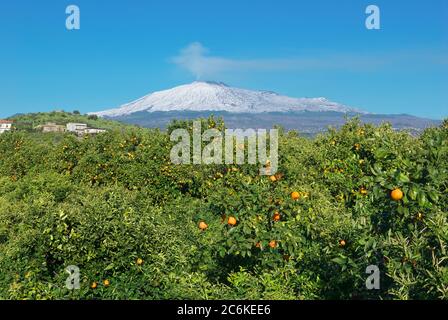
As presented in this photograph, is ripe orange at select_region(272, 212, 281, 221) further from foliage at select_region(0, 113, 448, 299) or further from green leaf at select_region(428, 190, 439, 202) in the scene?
green leaf at select_region(428, 190, 439, 202)

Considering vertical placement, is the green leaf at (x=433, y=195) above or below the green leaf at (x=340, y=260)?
above

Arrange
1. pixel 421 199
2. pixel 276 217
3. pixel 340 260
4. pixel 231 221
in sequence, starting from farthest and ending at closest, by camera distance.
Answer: pixel 276 217 → pixel 231 221 → pixel 340 260 → pixel 421 199

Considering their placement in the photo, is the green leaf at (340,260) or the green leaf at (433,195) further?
the green leaf at (340,260)

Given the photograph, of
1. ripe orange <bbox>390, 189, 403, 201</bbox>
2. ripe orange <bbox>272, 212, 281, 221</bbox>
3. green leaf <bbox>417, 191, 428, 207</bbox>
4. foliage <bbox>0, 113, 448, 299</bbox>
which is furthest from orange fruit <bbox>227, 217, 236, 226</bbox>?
green leaf <bbox>417, 191, 428, 207</bbox>

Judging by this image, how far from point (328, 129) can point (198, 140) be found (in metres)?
4.77

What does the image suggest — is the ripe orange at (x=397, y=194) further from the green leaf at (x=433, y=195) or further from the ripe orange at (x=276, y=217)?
the ripe orange at (x=276, y=217)

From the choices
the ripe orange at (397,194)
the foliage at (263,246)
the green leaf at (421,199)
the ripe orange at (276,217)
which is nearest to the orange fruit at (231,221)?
the foliage at (263,246)

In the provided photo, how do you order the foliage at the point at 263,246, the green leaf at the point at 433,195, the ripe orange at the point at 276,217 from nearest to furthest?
the green leaf at the point at 433,195, the foliage at the point at 263,246, the ripe orange at the point at 276,217

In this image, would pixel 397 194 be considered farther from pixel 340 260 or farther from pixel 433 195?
pixel 340 260

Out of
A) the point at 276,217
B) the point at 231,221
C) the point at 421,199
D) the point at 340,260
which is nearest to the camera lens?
the point at 421,199

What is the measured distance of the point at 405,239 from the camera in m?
4.38

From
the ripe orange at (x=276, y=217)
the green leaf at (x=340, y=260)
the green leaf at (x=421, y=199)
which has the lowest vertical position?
the green leaf at (x=340, y=260)

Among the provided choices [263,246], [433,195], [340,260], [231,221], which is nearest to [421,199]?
[433,195]
